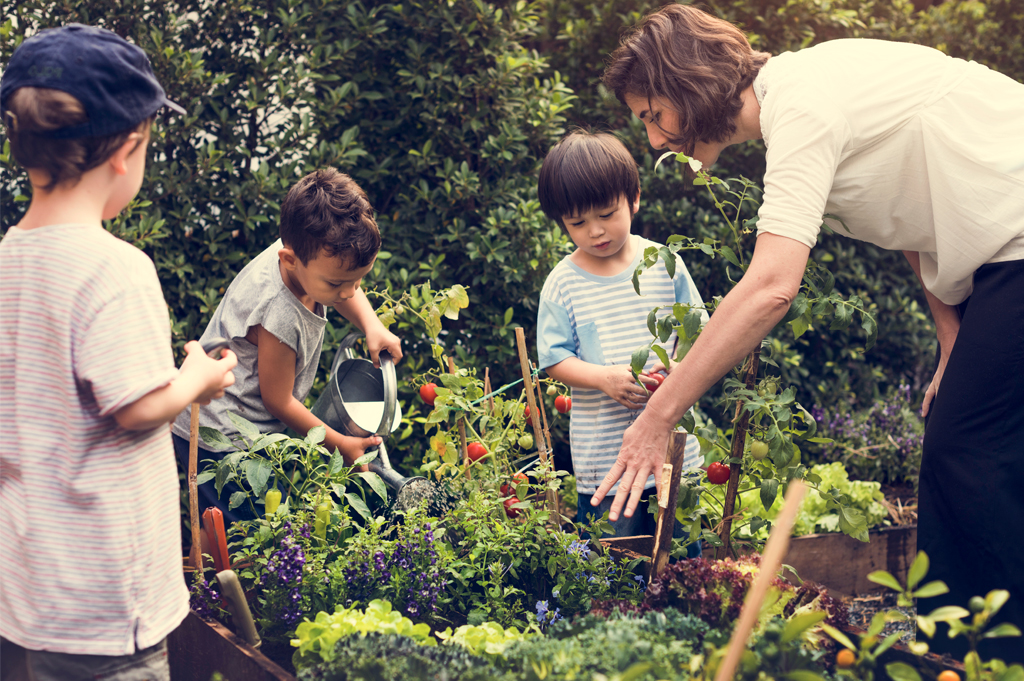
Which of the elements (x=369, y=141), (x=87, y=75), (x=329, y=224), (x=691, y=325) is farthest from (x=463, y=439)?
(x=369, y=141)

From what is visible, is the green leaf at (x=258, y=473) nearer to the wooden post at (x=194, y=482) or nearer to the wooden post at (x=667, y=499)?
the wooden post at (x=194, y=482)

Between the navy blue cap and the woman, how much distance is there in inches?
44.1

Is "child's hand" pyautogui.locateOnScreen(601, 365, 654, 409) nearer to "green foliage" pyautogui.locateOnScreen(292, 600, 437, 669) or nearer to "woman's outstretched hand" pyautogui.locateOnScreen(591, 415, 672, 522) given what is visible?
"woman's outstretched hand" pyautogui.locateOnScreen(591, 415, 672, 522)

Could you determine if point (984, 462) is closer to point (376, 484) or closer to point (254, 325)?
point (376, 484)

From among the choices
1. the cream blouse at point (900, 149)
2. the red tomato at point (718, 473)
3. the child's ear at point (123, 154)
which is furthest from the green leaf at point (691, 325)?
the child's ear at point (123, 154)

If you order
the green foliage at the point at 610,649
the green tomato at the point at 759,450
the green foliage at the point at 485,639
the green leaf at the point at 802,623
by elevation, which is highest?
the green leaf at the point at 802,623

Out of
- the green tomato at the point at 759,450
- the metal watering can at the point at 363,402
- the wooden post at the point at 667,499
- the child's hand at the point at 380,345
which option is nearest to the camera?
the wooden post at the point at 667,499

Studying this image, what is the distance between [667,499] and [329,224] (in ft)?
3.64

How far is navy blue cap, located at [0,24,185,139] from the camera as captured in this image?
47.2 inches

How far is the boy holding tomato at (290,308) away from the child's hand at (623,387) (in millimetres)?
613

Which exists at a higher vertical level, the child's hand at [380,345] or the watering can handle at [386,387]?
the child's hand at [380,345]

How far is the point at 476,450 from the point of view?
2297 mm

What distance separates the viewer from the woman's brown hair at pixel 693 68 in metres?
1.80

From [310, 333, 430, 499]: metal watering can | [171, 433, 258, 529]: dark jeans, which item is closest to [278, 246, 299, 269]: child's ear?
[310, 333, 430, 499]: metal watering can
